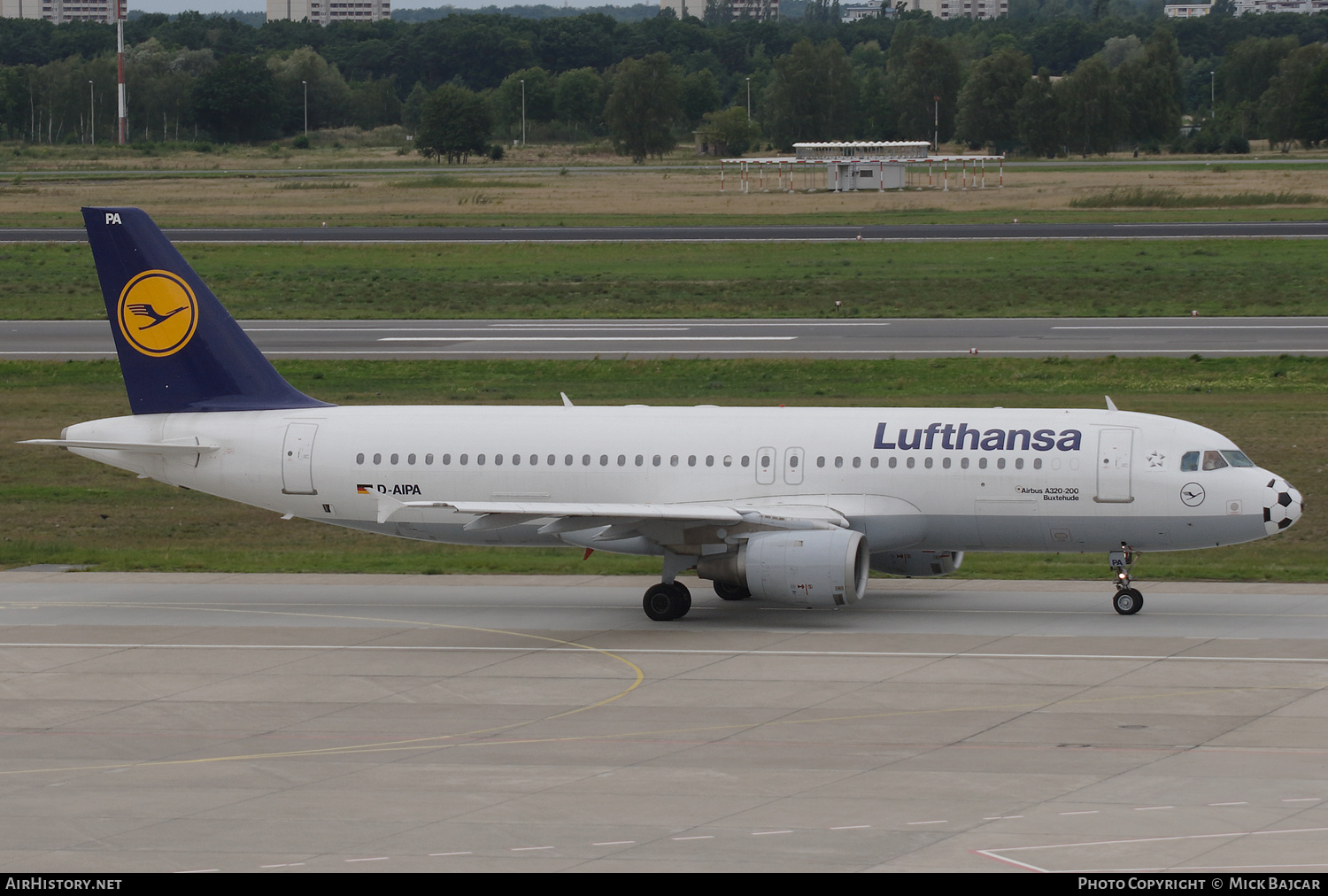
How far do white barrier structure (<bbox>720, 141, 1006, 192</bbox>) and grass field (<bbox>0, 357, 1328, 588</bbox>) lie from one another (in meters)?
80.5

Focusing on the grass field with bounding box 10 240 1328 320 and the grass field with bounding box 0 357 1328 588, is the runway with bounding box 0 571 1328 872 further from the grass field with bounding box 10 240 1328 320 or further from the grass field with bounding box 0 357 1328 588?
the grass field with bounding box 10 240 1328 320

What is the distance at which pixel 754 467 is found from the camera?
3148cm

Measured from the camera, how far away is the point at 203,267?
289 ft

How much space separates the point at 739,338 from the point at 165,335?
1426 inches

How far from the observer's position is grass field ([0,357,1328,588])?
37188 millimetres

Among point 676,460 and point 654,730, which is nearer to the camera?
point 654,730

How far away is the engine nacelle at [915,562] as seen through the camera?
32.0 m

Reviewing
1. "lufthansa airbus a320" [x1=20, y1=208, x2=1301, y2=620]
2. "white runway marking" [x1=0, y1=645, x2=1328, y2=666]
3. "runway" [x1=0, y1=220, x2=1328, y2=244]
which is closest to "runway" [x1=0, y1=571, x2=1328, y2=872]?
"white runway marking" [x1=0, y1=645, x2=1328, y2=666]

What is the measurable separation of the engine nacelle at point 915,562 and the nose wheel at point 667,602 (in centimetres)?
386

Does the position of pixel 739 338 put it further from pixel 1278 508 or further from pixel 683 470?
pixel 1278 508

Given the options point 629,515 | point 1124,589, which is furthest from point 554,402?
point 1124,589
